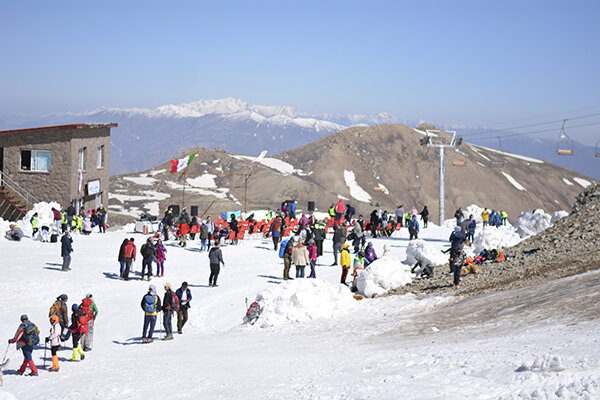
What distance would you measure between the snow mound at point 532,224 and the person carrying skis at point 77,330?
22.6 m

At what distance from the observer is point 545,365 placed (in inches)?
350

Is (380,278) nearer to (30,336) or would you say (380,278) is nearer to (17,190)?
(30,336)

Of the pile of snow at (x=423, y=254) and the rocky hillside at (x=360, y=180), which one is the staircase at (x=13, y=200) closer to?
the rocky hillside at (x=360, y=180)

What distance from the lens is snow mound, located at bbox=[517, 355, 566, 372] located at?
877 cm

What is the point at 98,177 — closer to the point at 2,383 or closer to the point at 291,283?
the point at 291,283

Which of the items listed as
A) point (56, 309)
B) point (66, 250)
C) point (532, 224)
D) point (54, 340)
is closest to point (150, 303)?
point (56, 309)

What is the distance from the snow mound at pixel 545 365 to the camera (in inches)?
345

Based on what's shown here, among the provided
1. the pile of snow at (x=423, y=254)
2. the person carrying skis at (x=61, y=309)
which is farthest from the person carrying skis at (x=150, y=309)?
the pile of snow at (x=423, y=254)

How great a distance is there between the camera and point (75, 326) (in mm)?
13375

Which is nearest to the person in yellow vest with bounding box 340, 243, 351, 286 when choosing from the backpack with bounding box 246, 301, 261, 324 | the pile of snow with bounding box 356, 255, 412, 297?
the pile of snow with bounding box 356, 255, 412, 297

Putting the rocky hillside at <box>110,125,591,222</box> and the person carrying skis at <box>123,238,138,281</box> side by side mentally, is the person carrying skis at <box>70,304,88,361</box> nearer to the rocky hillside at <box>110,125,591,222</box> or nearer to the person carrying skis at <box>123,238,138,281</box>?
the person carrying skis at <box>123,238,138,281</box>

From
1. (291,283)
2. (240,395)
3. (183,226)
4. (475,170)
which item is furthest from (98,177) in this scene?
(475,170)

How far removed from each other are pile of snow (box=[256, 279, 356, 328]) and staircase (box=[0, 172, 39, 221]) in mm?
25366

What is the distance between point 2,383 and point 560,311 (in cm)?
993
